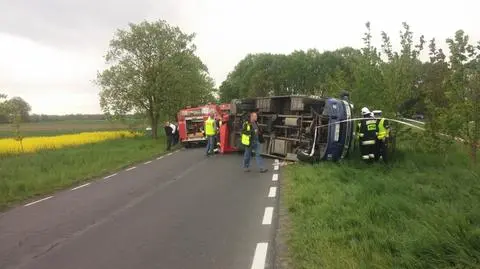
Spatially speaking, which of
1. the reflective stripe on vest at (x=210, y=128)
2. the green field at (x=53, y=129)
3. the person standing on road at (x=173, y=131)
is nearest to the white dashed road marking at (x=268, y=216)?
the reflective stripe on vest at (x=210, y=128)

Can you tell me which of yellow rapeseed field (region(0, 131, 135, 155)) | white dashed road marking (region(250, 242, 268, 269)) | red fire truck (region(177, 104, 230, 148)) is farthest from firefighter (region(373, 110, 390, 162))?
yellow rapeseed field (region(0, 131, 135, 155))

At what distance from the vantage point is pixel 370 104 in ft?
58.4

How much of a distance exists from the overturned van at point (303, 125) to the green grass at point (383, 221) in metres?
3.23

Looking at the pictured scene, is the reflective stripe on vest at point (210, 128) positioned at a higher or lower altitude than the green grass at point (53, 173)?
higher

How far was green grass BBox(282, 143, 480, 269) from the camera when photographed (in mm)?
4930

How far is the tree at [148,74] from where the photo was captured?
3622 centimetres

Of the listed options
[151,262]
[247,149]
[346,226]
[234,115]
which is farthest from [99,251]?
[234,115]

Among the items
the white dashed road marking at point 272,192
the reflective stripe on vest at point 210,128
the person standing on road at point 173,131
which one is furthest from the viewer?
the person standing on road at point 173,131

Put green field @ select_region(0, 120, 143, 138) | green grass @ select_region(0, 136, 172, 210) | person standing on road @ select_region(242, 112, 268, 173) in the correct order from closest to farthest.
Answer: green grass @ select_region(0, 136, 172, 210) → person standing on road @ select_region(242, 112, 268, 173) → green field @ select_region(0, 120, 143, 138)

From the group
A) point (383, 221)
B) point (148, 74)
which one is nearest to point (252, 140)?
point (383, 221)

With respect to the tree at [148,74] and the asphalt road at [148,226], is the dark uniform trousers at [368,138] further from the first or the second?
the tree at [148,74]

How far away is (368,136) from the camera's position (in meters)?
13.9

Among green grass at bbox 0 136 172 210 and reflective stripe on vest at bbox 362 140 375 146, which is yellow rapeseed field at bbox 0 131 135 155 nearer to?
green grass at bbox 0 136 172 210

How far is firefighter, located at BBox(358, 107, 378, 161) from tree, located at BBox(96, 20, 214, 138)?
2370 centimetres
